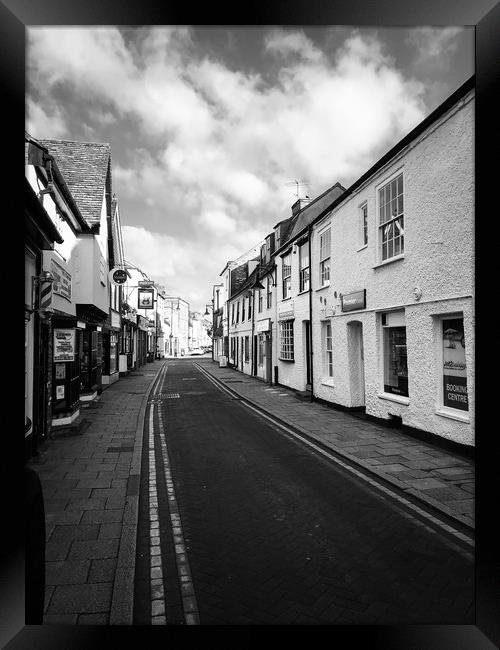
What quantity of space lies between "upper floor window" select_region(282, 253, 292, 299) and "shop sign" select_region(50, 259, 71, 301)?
1024 centimetres

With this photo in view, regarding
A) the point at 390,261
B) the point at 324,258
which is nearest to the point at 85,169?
the point at 324,258

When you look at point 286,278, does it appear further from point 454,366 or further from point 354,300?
point 454,366

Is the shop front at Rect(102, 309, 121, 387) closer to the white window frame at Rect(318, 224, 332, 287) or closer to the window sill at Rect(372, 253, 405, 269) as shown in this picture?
the white window frame at Rect(318, 224, 332, 287)

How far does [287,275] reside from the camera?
1939cm

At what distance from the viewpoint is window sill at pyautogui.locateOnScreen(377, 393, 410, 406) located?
374 inches

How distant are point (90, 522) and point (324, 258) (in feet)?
38.3

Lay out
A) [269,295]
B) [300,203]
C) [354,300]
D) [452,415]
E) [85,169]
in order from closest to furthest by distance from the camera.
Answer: [452,415], [354,300], [85,169], [269,295], [300,203]

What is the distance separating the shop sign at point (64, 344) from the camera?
10203 mm

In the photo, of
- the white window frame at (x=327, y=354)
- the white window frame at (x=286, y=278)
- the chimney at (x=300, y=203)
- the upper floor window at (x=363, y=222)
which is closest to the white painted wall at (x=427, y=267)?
the upper floor window at (x=363, y=222)

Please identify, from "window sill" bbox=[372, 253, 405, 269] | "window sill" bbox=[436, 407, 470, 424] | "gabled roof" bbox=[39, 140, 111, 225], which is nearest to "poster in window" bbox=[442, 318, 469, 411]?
"window sill" bbox=[436, 407, 470, 424]

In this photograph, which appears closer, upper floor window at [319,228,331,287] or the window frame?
upper floor window at [319,228,331,287]

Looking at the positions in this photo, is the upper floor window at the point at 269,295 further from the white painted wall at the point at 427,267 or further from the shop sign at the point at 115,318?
the white painted wall at the point at 427,267

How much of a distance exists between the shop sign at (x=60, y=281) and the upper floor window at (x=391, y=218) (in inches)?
322
